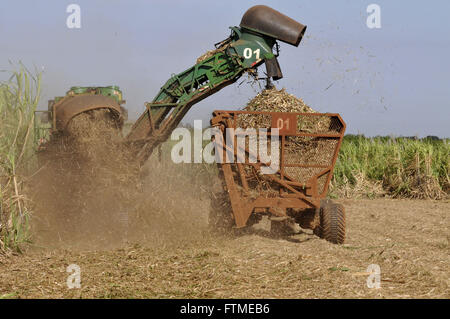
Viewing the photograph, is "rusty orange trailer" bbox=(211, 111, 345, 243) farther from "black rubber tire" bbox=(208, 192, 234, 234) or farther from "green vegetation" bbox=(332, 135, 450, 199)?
"green vegetation" bbox=(332, 135, 450, 199)

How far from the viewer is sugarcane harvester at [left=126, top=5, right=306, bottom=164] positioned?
29.0 ft

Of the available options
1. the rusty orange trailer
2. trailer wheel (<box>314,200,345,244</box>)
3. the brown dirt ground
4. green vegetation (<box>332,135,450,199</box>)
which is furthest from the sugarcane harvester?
green vegetation (<box>332,135,450,199</box>)

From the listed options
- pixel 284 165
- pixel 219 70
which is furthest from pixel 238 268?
pixel 219 70

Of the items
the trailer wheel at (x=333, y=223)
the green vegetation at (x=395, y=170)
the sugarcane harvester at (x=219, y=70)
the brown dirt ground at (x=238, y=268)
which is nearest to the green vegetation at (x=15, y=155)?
the brown dirt ground at (x=238, y=268)

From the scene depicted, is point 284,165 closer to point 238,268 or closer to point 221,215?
point 221,215

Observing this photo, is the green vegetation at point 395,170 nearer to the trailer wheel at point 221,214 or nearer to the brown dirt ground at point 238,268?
the brown dirt ground at point 238,268

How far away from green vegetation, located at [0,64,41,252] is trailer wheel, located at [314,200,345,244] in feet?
13.3

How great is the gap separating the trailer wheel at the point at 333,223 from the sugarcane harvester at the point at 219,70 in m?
2.34

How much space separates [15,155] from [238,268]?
3195mm

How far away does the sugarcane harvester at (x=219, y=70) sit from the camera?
885 centimetres

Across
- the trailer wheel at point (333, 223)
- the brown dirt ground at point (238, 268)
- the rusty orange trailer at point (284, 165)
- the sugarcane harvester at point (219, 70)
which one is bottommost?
the brown dirt ground at point (238, 268)

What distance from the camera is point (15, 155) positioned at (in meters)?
6.95

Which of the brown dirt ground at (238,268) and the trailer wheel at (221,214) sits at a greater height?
the trailer wheel at (221,214)

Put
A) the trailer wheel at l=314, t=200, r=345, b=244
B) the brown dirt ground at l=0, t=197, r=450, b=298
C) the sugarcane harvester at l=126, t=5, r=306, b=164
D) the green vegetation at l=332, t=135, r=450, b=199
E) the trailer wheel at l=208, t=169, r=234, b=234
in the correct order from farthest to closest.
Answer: the green vegetation at l=332, t=135, r=450, b=199, the sugarcane harvester at l=126, t=5, r=306, b=164, the trailer wheel at l=208, t=169, r=234, b=234, the trailer wheel at l=314, t=200, r=345, b=244, the brown dirt ground at l=0, t=197, r=450, b=298
